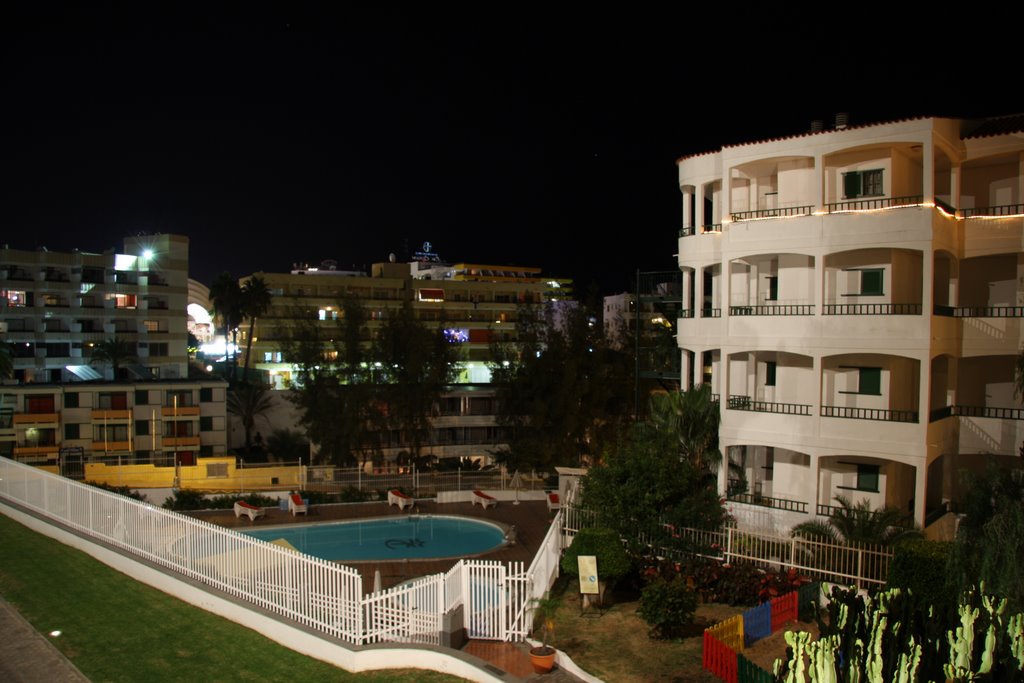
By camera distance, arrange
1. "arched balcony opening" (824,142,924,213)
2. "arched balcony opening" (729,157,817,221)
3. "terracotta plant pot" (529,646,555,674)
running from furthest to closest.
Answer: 1. "arched balcony opening" (729,157,817,221)
2. "arched balcony opening" (824,142,924,213)
3. "terracotta plant pot" (529,646,555,674)

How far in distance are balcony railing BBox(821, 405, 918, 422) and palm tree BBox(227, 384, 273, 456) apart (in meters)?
38.1

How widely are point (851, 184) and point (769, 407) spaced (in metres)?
6.75

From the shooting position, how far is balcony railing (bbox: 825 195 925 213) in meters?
20.9

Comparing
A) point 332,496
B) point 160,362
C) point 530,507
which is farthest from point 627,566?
point 160,362

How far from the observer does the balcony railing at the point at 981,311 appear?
69.4ft

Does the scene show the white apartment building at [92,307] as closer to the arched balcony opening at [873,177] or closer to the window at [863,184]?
the arched balcony opening at [873,177]

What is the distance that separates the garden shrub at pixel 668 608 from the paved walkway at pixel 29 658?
29.6ft

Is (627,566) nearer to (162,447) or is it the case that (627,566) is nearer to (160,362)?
(162,447)

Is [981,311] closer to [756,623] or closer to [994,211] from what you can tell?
[994,211]

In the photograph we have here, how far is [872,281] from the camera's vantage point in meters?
22.4

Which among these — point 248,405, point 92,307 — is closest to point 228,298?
point 92,307

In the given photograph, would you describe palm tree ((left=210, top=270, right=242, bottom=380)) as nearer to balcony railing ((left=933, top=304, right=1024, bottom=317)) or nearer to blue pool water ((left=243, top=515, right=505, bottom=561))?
blue pool water ((left=243, top=515, right=505, bottom=561))

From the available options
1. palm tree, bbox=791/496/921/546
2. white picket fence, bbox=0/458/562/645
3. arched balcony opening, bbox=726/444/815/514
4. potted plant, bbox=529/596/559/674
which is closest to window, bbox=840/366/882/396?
arched balcony opening, bbox=726/444/815/514

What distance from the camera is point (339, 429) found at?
126 ft
